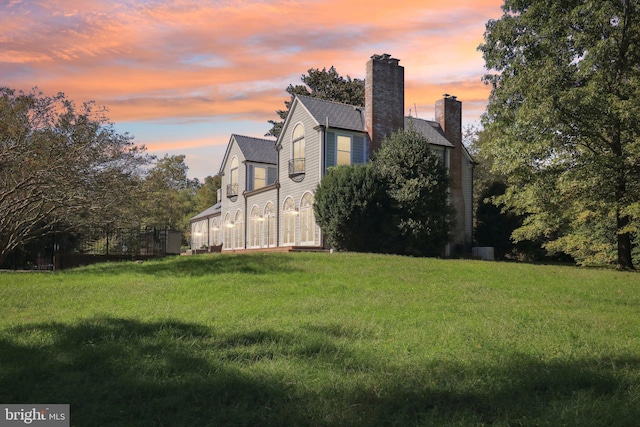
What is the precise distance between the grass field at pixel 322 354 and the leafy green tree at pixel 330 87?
37.4 m

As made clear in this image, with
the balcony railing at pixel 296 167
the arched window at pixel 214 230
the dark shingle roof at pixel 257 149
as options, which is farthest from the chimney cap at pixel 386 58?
the arched window at pixel 214 230

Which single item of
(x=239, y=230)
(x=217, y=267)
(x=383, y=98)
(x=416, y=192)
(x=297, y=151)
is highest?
(x=383, y=98)

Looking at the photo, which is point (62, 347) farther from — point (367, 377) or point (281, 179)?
point (281, 179)

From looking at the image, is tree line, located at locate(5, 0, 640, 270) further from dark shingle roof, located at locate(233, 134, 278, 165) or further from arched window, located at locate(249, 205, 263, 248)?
dark shingle roof, located at locate(233, 134, 278, 165)

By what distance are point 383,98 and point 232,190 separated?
13778mm

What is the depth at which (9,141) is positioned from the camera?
16266 millimetres

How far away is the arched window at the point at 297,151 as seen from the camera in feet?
86.6

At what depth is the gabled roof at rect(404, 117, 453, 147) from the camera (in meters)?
27.3

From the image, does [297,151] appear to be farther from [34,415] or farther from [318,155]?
[34,415]

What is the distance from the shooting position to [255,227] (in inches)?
1238

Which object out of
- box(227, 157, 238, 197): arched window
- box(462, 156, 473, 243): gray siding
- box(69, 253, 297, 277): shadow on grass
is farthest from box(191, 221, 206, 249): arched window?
box(69, 253, 297, 277): shadow on grass

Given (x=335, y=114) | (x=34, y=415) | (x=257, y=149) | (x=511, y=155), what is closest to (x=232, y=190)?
(x=257, y=149)

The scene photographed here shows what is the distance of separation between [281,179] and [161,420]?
79.2 ft

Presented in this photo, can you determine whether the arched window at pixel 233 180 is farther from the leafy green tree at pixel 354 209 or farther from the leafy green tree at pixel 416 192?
the leafy green tree at pixel 416 192
